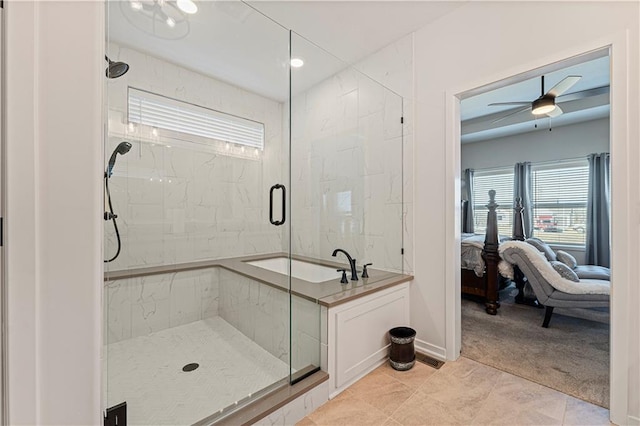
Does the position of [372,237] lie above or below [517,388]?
above

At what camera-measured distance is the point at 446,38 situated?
2.30 metres

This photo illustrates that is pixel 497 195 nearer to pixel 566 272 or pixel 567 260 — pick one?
pixel 567 260

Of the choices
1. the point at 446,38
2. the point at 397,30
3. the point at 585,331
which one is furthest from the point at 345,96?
the point at 585,331

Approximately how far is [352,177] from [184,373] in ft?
7.01

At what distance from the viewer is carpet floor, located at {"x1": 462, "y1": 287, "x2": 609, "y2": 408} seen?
6.35 feet

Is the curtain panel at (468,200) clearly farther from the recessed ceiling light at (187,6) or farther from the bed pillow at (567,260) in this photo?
the recessed ceiling light at (187,6)

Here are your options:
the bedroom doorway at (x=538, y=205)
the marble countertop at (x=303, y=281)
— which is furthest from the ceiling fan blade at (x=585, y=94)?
the marble countertop at (x=303, y=281)

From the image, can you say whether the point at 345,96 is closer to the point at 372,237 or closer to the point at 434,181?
the point at 434,181

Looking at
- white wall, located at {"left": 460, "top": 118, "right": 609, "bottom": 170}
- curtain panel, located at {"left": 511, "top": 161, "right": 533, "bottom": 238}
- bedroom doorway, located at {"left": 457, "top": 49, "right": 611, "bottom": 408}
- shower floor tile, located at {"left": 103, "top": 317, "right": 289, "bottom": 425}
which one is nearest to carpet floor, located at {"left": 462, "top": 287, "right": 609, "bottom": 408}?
bedroom doorway, located at {"left": 457, "top": 49, "right": 611, "bottom": 408}

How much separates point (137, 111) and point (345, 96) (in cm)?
202

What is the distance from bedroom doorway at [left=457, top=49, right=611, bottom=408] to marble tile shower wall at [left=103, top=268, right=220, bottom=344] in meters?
2.50

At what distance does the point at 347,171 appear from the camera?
2775mm

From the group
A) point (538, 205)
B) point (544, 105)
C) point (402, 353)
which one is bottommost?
point (402, 353)

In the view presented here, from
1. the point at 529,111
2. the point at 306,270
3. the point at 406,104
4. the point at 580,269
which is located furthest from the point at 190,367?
the point at 529,111
